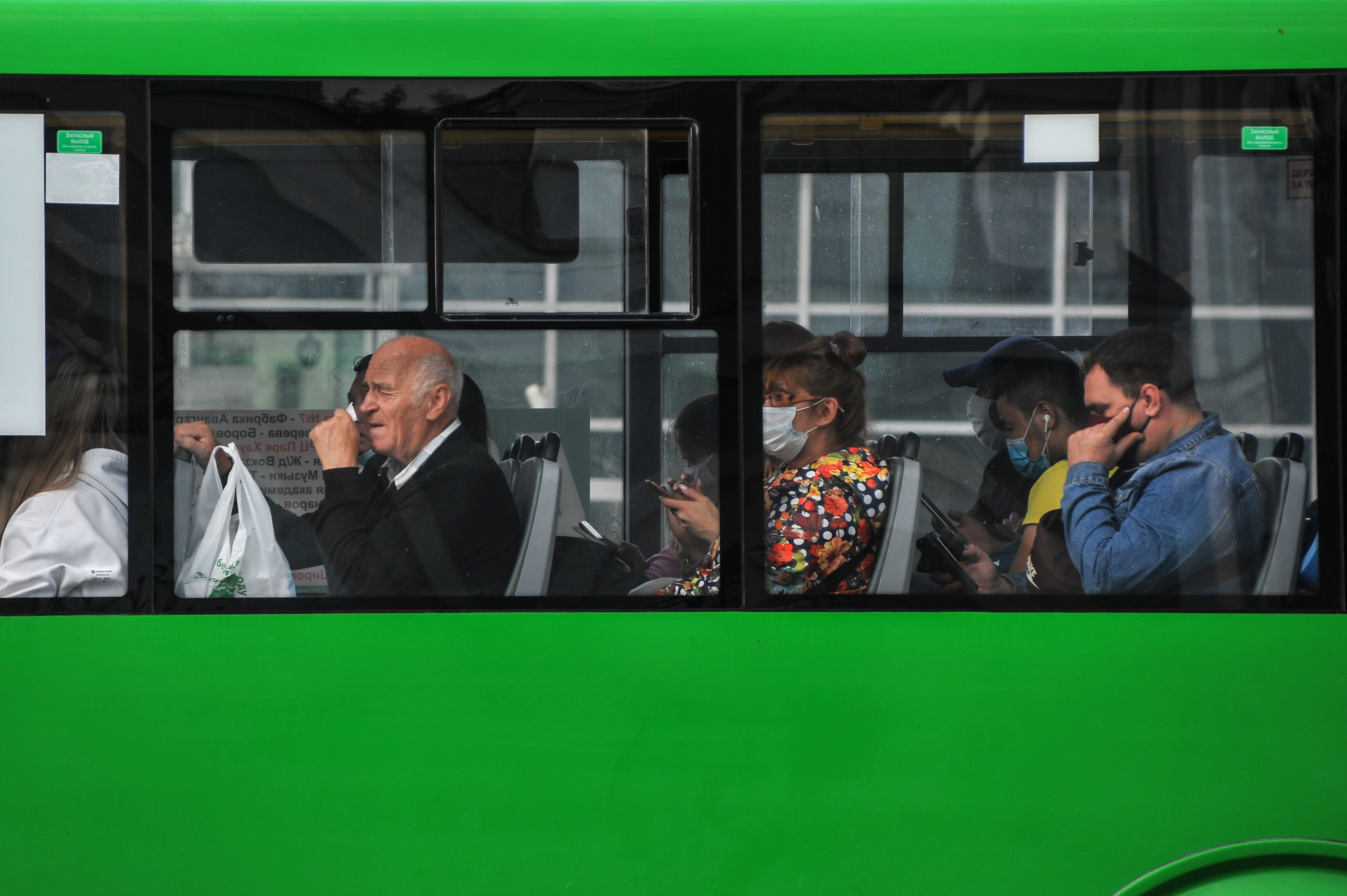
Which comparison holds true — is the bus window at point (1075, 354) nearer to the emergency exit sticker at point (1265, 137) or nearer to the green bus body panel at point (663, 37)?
the emergency exit sticker at point (1265, 137)

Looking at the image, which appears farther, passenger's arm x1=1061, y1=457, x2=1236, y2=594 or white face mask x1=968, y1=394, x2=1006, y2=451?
white face mask x1=968, y1=394, x2=1006, y2=451

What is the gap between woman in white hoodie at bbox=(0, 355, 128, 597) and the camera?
2.21m

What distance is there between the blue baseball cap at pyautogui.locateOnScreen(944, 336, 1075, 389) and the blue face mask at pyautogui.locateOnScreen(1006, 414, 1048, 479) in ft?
0.52

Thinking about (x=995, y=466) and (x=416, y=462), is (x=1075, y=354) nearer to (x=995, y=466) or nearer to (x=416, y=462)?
(x=995, y=466)

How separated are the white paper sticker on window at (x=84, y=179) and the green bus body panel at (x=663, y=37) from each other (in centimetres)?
20

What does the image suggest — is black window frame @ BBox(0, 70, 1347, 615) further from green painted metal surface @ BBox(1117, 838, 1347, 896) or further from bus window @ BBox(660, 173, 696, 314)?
green painted metal surface @ BBox(1117, 838, 1347, 896)

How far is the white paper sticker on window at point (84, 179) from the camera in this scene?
217 centimetres

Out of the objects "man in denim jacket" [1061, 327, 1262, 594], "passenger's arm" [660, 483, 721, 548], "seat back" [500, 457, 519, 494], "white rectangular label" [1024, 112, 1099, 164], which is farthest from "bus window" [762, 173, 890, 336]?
"seat back" [500, 457, 519, 494]

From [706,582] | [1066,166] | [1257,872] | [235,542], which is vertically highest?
[1066,166]

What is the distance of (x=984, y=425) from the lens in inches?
93.4

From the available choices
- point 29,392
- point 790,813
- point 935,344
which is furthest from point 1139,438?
point 29,392

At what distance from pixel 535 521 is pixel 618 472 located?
0.24 meters

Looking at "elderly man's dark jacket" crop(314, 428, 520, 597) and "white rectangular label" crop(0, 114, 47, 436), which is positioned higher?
"white rectangular label" crop(0, 114, 47, 436)

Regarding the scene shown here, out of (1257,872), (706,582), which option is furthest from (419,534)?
(1257,872)
